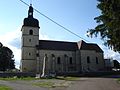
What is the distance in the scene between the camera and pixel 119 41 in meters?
19.8

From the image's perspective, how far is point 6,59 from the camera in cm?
7875

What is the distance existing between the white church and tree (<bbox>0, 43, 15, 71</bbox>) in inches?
622

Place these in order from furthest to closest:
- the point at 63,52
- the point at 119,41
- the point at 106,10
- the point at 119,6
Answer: the point at 63,52 → the point at 119,41 → the point at 106,10 → the point at 119,6

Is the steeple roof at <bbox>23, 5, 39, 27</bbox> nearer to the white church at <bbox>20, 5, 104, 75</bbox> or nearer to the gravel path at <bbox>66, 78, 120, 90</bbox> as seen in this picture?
the white church at <bbox>20, 5, 104, 75</bbox>

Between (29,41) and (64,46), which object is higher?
(29,41)

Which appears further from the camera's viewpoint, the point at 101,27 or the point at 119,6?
the point at 101,27

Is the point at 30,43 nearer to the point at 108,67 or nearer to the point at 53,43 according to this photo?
the point at 53,43

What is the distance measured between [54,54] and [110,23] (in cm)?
4890

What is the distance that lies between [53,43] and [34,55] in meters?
7.94

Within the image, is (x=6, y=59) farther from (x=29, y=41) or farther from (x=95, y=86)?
(x=95, y=86)

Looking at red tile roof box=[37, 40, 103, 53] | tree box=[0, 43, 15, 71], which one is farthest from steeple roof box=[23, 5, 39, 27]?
tree box=[0, 43, 15, 71]

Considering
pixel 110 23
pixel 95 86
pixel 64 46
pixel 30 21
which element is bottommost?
pixel 95 86

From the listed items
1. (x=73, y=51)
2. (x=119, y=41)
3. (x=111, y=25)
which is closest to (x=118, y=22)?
(x=111, y=25)

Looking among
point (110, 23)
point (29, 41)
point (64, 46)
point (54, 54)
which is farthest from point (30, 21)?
point (110, 23)
